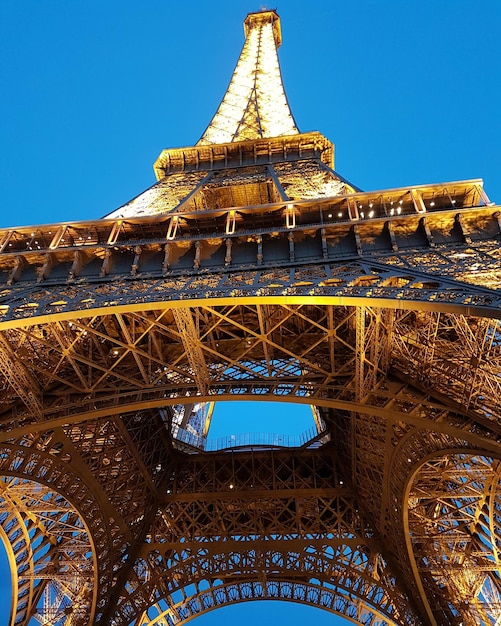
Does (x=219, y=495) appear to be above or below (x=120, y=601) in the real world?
above

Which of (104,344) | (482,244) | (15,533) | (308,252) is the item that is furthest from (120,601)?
(482,244)

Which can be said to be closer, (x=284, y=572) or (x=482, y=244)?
(x=482, y=244)

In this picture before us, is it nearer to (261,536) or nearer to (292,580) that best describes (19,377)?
(261,536)

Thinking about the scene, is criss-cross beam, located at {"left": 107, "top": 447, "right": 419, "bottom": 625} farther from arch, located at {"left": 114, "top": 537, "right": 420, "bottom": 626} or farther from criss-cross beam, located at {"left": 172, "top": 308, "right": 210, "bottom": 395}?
criss-cross beam, located at {"left": 172, "top": 308, "right": 210, "bottom": 395}

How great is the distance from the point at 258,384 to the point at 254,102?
29.5 m

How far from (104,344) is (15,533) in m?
15.1

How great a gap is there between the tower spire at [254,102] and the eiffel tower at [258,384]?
5.60 meters

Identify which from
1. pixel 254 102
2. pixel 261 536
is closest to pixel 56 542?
pixel 261 536

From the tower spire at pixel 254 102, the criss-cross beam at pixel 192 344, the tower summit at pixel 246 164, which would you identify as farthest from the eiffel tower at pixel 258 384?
the tower spire at pixel 254 102

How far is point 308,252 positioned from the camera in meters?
14.7

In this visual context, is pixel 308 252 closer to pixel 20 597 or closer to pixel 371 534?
pixel 371 534

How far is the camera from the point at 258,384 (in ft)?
48.6

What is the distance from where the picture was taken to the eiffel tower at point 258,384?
12859 mm

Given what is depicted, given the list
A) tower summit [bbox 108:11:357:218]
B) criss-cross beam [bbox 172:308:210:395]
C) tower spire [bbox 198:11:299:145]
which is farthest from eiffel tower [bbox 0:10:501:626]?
tower spire [bbox 198:11:299:145]
